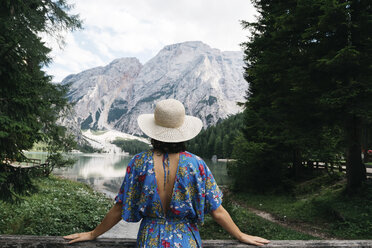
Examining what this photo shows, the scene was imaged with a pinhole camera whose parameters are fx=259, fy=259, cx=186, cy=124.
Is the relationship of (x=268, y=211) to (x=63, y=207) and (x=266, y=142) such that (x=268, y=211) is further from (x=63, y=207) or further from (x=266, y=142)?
(x=63, y=207)

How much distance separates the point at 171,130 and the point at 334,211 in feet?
33.9

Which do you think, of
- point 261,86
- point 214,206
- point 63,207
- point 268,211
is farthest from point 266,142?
point 214,206

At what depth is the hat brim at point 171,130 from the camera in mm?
1976

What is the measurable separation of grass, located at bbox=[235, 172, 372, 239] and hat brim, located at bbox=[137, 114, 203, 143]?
27.7 feet

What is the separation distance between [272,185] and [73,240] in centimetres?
1742

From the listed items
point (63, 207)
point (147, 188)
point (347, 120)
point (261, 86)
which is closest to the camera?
point (147, 188)

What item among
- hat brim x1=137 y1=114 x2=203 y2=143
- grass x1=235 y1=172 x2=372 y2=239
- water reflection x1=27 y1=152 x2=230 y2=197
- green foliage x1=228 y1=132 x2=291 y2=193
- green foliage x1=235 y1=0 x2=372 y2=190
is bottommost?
water reflection x1=27 y1=152 x2=230 y2=197

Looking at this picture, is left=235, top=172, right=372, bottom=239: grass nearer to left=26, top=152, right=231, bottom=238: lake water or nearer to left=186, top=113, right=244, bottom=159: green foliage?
left=26, top=152, right=231, bottom=238: lake water

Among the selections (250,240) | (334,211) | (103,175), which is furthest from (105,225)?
(103,175)

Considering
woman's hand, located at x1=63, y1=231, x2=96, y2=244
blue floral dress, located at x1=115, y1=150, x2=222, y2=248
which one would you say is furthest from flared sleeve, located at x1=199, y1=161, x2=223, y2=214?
woman's hand, located at x1=63, y1=231, x2=96, y2=244

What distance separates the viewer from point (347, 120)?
10.2 metres

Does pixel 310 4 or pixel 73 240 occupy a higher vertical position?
pixel 310 4

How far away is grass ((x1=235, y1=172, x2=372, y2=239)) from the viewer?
8.55 meters

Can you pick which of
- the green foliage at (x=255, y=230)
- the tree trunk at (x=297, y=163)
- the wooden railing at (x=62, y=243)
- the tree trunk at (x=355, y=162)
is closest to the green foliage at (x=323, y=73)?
the tree trunk at (x=355, y=162)
